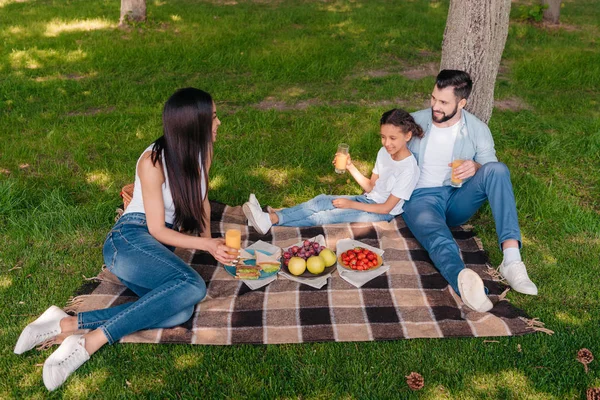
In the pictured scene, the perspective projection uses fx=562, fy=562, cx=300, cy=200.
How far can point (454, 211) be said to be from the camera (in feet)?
18.1

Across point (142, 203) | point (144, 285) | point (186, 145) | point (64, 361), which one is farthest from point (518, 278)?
point (64, 361)

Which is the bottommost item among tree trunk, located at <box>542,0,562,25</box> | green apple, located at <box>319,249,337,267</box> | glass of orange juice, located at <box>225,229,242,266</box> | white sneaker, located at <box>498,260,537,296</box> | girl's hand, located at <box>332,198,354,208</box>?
white sneaker, located at <box>498,260,537,296</box>

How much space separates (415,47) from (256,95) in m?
3.91

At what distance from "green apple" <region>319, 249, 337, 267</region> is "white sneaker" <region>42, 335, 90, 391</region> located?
6.63 feet

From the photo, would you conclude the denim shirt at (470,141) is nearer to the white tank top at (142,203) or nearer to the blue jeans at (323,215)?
the blue jeans at (323,215)

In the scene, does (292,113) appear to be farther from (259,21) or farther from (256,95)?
(259,21)

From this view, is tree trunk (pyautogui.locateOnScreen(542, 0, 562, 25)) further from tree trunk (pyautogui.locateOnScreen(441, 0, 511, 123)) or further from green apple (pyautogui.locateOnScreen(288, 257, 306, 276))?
green apple (pyautogui.locateOnScreen(288, 257, 306, 276))

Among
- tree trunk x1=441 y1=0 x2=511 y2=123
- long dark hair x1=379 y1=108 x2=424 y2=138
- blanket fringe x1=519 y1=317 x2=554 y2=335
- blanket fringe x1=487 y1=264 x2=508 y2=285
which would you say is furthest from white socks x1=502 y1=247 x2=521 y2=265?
tree trunk x1=441 y1=0 x2=511 y2=123

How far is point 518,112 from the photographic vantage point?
8422 millimetres

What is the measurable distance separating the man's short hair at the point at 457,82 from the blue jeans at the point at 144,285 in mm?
2904

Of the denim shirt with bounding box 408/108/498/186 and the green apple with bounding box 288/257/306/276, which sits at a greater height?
the denim shirt with bounding box 408/108/498/186

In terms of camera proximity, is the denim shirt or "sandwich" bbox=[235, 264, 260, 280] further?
the denim shirt

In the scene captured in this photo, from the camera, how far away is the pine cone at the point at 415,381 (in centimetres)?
378

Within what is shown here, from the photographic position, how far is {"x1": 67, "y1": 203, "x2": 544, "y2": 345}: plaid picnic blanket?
13.9 ft
